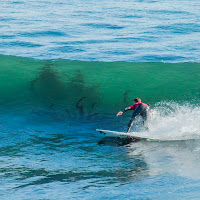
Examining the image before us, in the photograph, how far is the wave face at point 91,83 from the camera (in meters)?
12.7

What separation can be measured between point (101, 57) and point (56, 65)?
7.19 ft

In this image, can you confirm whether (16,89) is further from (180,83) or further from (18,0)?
(18,0)

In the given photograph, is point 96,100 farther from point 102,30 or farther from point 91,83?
point 102,30

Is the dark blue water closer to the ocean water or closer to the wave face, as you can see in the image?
the ocean water

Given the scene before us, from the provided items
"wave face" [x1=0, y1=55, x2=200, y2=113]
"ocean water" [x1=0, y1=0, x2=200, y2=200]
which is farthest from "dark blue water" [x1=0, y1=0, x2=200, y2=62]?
"wave face" [x1=0, y1=55, x2=200, y2=113]

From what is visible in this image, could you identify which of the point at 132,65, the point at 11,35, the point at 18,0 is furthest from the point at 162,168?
the point at 18,0

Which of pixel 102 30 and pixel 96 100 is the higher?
pixel 102 30

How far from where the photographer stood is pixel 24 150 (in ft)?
28.3

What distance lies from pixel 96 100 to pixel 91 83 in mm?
1392

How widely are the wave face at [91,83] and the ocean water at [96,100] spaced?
0.13 feet

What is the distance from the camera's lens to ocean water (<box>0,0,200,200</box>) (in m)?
6.77

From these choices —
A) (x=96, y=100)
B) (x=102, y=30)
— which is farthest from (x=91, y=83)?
(x=102, y=30)

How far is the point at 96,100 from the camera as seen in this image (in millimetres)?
12688

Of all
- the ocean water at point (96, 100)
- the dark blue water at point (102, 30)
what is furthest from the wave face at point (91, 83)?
the dark blue water at point (102, 30)
